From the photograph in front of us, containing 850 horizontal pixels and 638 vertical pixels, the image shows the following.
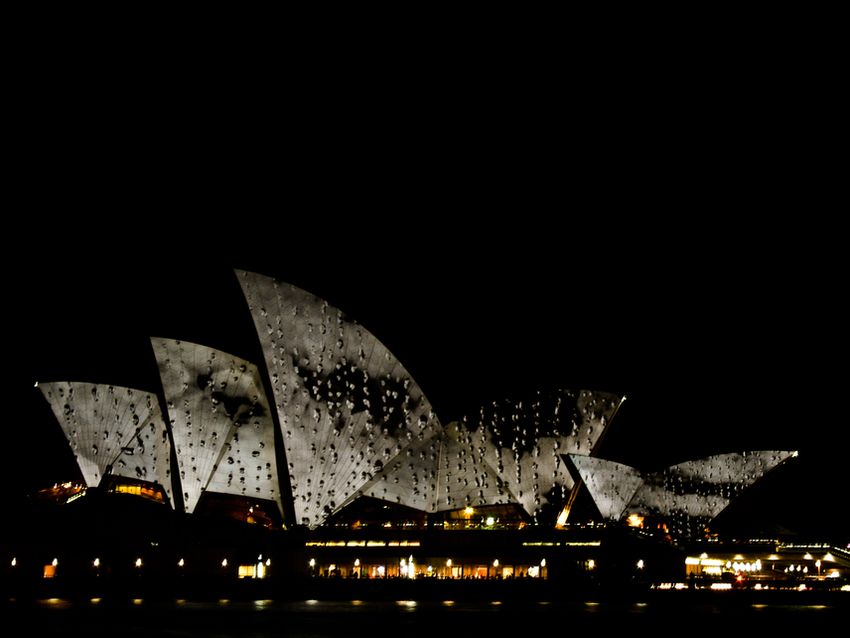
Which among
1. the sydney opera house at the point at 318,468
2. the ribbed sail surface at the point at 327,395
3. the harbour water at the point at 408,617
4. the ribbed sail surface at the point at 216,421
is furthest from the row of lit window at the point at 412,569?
the ribbed sail surface at the point at 216,421

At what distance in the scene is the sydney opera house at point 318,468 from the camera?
128ft

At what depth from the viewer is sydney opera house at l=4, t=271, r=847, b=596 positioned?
39000 millimetres

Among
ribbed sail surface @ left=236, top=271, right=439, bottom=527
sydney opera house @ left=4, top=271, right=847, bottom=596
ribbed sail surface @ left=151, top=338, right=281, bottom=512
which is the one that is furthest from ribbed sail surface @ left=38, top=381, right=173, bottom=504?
ribbed sail surface @ left=236, top=271, right=439, bottom=527

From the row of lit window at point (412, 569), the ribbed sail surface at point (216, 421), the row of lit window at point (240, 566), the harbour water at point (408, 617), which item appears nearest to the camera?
the harbour water at point (408, 617)

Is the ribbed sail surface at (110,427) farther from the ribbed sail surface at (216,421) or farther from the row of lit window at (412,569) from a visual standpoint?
the row of lit window at (412,569)

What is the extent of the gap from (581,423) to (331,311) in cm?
1431

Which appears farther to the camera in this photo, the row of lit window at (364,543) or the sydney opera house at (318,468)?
the row of lit window at (364,543)

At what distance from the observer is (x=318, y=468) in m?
39.3

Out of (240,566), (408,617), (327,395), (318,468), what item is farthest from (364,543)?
(408,617)

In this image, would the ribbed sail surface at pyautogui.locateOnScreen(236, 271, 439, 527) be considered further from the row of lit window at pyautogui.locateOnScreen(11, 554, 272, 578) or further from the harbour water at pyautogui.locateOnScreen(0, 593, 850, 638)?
the harbour water at pyautogui.locateOnScreen(0, 593, 850, 638)

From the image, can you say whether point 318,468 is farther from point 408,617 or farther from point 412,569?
point 408,617

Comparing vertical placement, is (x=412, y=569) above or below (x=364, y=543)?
below

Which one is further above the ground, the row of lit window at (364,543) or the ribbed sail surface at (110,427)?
the ribbed sail surface at (110,427)

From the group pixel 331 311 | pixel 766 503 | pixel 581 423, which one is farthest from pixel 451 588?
pixel 766 503
